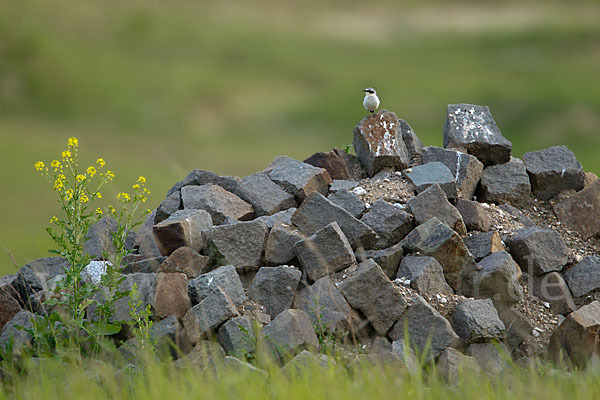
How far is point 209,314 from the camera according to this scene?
5.86 m

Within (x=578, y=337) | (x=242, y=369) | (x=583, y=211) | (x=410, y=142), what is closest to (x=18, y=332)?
(x=242, y=369)

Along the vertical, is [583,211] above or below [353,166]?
below

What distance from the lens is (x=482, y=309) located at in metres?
6.09

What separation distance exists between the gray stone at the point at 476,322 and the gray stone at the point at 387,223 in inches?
39.7

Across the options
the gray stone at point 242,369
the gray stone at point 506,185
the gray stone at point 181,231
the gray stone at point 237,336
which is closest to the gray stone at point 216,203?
the gray stone at point 181,231

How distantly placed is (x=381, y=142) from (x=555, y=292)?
2.44 metres

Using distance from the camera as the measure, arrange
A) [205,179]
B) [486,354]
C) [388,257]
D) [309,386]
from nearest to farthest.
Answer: [309,386] → [486,354] → [388,257] → [205,179]

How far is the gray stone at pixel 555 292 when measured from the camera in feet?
21.8

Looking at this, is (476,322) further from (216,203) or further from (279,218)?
(216,203)

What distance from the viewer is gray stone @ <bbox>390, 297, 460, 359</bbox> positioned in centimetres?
583

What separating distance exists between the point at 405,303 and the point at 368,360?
917 mm

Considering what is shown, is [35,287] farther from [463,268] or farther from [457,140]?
[457,140]

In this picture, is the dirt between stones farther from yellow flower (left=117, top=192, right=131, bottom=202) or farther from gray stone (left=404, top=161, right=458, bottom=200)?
yellow flower (left=117, top=192, right=131, bottom=202)

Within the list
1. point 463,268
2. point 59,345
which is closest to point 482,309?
point 463,268
